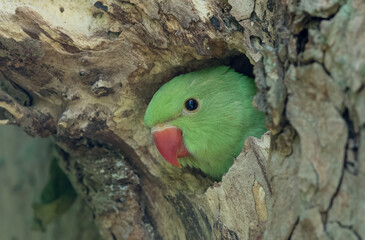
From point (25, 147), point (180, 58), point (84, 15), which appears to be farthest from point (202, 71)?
point (25, 147)

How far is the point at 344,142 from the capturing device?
114cm

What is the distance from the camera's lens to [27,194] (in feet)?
11.7

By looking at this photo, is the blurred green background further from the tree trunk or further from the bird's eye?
the bird's eye

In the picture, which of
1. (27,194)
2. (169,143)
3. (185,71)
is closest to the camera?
(169,143)

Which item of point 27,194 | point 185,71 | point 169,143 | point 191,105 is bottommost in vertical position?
point 27,194

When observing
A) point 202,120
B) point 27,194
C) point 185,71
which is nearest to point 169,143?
point 202,120

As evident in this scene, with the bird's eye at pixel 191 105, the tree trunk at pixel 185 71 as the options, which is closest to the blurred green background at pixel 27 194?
the tree trunk at pixel 185 71

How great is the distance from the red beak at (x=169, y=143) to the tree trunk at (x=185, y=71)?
17cm

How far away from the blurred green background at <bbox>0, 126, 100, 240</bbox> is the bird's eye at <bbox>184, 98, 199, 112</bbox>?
68.0 inches

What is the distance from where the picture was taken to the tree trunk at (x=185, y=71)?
1169 millimetres

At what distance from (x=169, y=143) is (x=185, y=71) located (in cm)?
52

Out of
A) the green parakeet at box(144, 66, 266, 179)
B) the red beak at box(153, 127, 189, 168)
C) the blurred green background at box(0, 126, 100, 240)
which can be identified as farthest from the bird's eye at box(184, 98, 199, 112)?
the blurred green background at box(0, 126, 100, 240)

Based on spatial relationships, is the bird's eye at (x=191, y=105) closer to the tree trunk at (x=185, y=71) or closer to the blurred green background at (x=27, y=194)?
the tree trunk at (x=185, y=71)

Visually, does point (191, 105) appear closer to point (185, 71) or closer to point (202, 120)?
point (202, 120)
